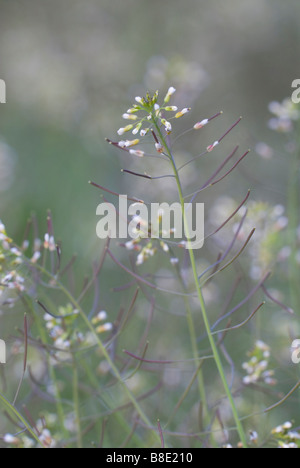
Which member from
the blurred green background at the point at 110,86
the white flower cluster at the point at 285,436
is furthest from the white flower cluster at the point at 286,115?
the white flower cluster at the point at 285,436

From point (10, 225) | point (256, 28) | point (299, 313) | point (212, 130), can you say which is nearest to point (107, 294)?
point (10, 225)

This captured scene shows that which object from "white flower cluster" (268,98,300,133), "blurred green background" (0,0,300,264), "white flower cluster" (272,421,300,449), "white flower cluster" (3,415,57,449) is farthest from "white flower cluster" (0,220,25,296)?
"blurred green background" (0,0,300,264)

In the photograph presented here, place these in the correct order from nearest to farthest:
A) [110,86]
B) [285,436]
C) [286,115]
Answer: [285,436]
[286,115]
[110,86]

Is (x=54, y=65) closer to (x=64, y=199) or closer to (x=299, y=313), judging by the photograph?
(x=64, y=199)

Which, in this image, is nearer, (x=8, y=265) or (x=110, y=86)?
(x=8, y=265)

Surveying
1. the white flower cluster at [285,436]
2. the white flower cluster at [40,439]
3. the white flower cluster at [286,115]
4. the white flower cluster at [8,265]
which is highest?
the white flower cluster at [286,115]

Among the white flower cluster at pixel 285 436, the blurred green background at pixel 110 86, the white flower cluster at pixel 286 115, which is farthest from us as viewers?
the blurred green background at pixel 110 86

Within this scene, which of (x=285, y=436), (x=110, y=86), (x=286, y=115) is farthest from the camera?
(x=110, y=86)

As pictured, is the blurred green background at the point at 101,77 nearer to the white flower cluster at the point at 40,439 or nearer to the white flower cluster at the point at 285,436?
the white flower cluster at the point at 40,439

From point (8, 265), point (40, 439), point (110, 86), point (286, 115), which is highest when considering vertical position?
point (110, 86)

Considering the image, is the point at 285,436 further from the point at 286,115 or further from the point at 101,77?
the point at 101,77

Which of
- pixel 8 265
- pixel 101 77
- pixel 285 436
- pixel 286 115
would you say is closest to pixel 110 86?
pixel 101 77
